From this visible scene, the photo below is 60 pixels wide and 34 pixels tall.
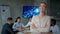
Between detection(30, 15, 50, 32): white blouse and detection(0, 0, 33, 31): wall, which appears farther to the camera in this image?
detection(0, 0, 33, 31): wall

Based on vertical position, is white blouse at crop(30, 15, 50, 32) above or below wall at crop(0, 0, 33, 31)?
above

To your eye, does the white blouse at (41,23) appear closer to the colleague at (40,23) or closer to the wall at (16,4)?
the colleague at (40,23)

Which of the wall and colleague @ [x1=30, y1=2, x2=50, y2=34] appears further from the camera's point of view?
the wall

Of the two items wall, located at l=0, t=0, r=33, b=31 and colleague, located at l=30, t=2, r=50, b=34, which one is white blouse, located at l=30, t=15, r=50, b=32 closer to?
colleague, located at l=30, t=2, r=50, b=34

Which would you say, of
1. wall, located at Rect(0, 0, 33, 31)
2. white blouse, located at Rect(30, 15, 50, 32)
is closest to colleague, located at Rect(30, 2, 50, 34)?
white blouse, located at Rect(30, 15, 50, 32)

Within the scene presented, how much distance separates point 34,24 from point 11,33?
2334 mm

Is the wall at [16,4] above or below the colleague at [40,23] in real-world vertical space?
below

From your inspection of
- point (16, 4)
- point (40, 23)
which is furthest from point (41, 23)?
point (16, 4)

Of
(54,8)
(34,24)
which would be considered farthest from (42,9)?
(54,8)

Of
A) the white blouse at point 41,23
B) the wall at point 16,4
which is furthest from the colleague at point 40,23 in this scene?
the wall at point 16,4

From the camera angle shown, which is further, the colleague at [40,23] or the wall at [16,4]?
the wall at [16,4]

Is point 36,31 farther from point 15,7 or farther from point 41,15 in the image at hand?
point 15,7

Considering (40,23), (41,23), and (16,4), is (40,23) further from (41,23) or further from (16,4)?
(16,4)

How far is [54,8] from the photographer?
5953mm
